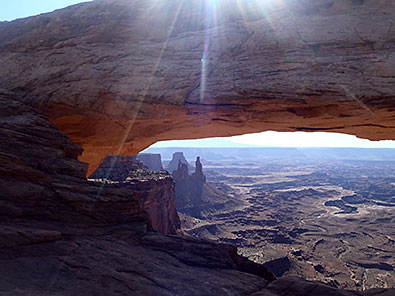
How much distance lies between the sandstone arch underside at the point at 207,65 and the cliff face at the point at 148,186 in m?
24.3

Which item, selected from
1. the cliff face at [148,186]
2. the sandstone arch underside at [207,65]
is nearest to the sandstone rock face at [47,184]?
the sandstone arch underside at [207,65]

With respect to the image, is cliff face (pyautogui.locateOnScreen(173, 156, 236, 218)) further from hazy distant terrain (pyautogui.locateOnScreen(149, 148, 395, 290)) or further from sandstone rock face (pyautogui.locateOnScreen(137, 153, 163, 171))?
sandstone rock face (pyautogui.locateOnScreen(137, 153, 163, 171))

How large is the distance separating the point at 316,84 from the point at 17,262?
370 inches

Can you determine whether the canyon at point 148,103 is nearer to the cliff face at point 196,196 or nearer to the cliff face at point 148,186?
the cliff face at point 148,186

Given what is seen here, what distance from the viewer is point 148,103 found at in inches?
392

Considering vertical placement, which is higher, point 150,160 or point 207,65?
point 207,65

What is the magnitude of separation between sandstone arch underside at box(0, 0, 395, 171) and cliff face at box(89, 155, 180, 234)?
79.7ft

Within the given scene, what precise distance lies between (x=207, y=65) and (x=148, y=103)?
8.57 feet

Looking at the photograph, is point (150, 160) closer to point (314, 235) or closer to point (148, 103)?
point (314, 235)

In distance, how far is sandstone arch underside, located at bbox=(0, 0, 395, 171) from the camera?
8766 millimetres

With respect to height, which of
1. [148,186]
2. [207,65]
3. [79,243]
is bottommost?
[148,186]

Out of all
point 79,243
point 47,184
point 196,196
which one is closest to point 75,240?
point 79,243

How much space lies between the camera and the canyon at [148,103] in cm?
635

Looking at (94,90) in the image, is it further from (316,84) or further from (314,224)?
(314,224)
